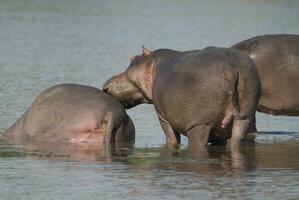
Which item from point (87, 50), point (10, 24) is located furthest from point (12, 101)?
point (10, 24)

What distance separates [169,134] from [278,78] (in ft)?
6.33

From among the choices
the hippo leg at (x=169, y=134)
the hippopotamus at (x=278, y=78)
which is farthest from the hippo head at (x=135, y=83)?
the hippopotamus at (x=278, y=78)

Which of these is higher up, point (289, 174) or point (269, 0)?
point (269, 0)

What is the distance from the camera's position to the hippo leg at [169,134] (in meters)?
12.6

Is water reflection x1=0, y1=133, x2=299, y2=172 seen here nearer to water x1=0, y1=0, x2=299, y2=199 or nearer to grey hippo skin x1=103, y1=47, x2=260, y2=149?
water x1=0, y1=0, x2=299, y2=199

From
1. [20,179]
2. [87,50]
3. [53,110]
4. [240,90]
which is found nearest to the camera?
[20,179]

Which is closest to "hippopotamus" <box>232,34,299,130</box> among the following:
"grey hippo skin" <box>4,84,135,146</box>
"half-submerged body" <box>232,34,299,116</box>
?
"half-submerged body" <box>232,34,299,116</box>

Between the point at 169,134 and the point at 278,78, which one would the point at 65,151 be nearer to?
the point at 169,134

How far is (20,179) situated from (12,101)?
5725 millimetres

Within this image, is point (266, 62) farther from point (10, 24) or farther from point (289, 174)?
point (10, 24)

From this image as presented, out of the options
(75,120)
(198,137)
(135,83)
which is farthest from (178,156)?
(135,83)

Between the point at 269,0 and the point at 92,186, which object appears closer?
the point at 92,186

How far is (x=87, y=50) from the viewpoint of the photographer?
24.2 metres

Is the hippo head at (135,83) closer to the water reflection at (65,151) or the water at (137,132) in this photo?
A: the water at (137,132)
